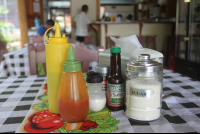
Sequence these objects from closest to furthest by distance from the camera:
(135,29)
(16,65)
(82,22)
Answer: (16,65) < (135,29) < (82,22)

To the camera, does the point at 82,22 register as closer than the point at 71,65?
No

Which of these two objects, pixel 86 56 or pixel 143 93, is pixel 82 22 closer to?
pixel 86 56

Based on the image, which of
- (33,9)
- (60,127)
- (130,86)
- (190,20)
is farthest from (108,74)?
(33,9)

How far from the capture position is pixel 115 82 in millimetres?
536

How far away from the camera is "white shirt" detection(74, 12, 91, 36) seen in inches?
183

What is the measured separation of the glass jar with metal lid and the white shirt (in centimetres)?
433

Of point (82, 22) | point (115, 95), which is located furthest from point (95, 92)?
point (82, 22)

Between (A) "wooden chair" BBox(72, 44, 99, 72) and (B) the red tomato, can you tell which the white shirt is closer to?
(A) "wooden chair" BBox(72, 44, 99, 72)

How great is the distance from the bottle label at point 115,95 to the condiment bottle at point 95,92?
0.02 m

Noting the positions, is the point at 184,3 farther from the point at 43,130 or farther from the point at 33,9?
the point at 33,9

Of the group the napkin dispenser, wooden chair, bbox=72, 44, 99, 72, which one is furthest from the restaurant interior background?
the napkin dispenser

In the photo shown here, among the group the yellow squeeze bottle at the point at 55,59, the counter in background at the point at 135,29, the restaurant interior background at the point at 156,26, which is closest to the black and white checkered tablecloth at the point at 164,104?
the yellow squeeze bottle at the point at 55,59

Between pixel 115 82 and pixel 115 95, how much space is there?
0.13 feet

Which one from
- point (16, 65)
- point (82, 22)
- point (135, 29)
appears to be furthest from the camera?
point (82, 22)
